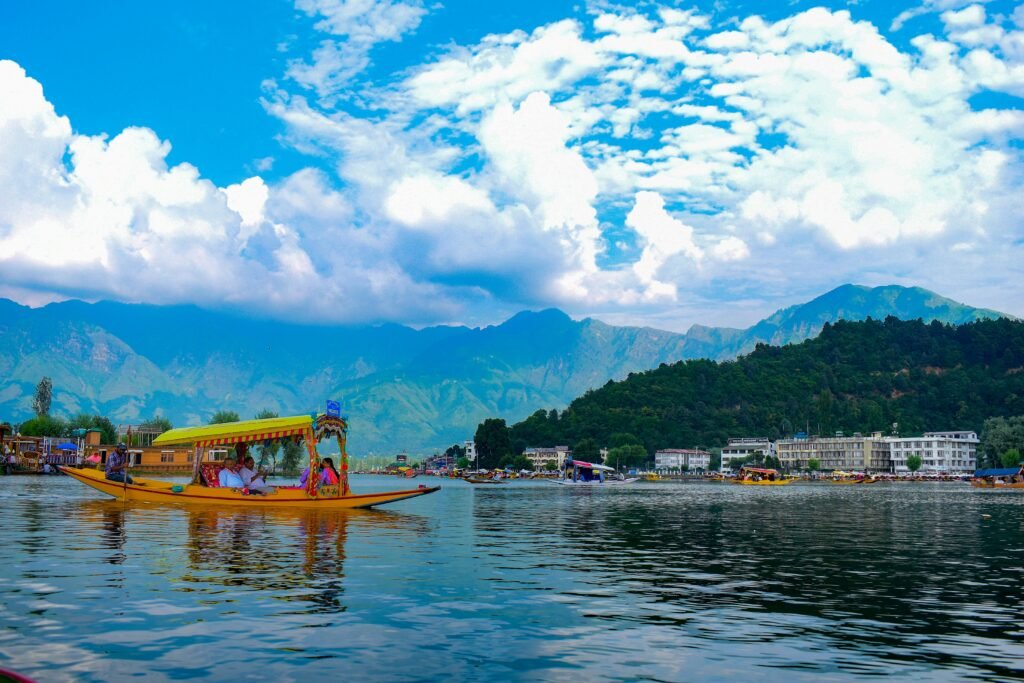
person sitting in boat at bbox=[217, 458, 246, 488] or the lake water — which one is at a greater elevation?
person sitting in boat at bbox=[217, 458, 246, 488]

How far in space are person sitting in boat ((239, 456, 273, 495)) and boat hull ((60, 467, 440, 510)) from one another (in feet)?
2.74

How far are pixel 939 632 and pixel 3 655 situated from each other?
635 inches

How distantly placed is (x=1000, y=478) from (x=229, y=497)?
168 meters

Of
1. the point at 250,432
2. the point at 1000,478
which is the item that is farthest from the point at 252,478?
the point at 1000,478

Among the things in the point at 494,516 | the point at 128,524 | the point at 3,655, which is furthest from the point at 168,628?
the point at 494,516

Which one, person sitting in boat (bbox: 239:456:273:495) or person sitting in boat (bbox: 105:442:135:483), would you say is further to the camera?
person sitting in boat (bbox: 105:442:135:483)

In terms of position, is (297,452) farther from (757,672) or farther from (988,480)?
(757,672)

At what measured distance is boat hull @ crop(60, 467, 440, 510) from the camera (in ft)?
145

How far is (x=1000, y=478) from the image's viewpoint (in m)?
168

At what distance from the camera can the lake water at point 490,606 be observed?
13086 millimetres

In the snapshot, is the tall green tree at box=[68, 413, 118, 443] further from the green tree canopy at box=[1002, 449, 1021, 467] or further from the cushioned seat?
the green tree canopy at box=[1002, 449, 1021, 467]

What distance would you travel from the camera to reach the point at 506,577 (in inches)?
897

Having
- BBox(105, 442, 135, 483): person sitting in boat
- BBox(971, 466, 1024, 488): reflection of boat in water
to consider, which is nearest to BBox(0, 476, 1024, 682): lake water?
BBox(105, 442, 135, 483): person sitting in boat

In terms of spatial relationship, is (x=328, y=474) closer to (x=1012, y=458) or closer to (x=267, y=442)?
(x=267, y=442)
